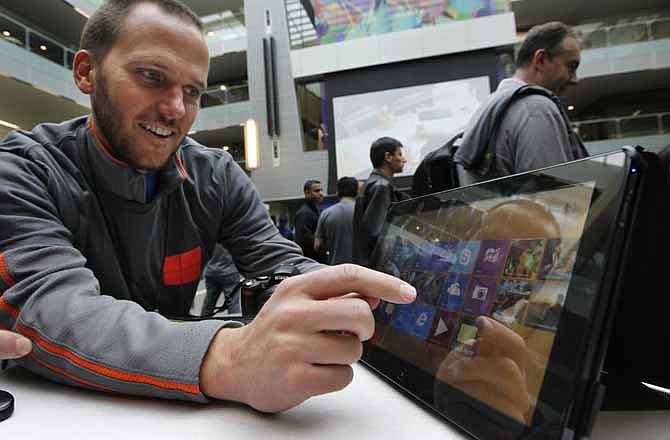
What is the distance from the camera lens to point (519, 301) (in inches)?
12.2

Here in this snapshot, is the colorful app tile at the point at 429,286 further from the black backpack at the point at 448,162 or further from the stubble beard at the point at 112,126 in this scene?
the black backpack at the point at 448,162

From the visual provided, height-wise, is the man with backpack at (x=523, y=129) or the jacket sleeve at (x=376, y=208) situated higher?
the man with backpack at (x=523, y=129)

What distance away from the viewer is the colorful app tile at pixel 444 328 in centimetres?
36

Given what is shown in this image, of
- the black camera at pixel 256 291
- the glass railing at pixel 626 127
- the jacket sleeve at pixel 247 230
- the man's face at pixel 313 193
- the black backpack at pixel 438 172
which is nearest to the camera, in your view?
the black camera at pixel 256 291

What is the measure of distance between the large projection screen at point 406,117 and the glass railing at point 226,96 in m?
2.65

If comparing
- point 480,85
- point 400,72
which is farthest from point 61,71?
point 480,85

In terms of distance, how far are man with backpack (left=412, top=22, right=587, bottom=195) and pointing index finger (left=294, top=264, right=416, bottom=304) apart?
3.39ft

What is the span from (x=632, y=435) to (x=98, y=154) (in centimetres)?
85

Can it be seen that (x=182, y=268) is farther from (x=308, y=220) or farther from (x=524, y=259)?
(x=308, y=220)

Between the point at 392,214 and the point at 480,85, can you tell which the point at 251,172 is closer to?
the point at 480,85

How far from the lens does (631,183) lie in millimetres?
242

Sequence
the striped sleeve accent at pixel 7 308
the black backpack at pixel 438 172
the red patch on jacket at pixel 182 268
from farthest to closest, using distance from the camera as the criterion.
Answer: the black backpack at pixel 438 172, the red patch on jacket at pixel 182 268, the striped sleeve accent at pixel 7 308

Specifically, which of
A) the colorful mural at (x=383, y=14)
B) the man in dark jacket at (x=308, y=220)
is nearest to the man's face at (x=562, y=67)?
the man in dark jacket at (x=308, y=220)

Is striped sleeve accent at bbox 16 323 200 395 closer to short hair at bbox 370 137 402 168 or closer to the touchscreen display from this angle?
the touchscreen display
